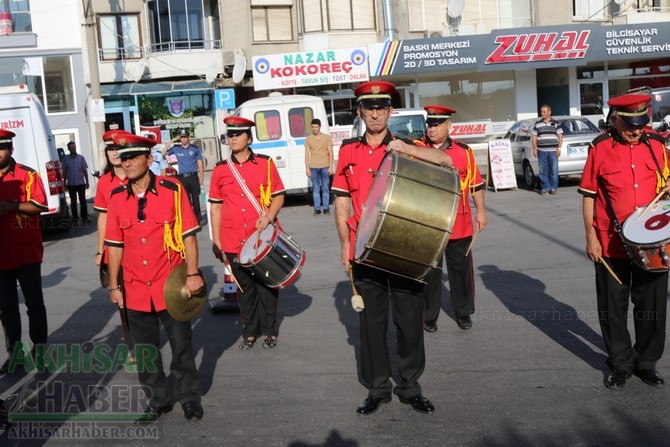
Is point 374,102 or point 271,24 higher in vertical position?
point 271,24

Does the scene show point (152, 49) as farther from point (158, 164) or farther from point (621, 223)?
point (621, 223)

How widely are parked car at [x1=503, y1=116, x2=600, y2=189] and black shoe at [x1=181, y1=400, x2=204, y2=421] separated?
15176 mm

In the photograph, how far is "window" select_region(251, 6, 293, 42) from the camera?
112 feet

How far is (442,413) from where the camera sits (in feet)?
19.2

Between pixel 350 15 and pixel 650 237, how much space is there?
28.8 metres

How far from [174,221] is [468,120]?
92.7ft

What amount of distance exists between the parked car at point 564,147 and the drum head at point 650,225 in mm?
14098

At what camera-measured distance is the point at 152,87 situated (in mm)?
33656

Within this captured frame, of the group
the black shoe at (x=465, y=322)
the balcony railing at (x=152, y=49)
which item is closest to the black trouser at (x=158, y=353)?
the black shoe at (x=465, y=322)

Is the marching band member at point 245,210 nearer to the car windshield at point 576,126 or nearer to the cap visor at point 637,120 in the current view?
the cap visor at point 637,120

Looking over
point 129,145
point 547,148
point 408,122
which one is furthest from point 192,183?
point 129,145

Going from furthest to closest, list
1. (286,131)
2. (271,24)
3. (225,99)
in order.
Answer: (271,24) < (225,99) < (286,131)

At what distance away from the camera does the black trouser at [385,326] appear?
19.3 feet

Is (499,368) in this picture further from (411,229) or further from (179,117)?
(179,117)
